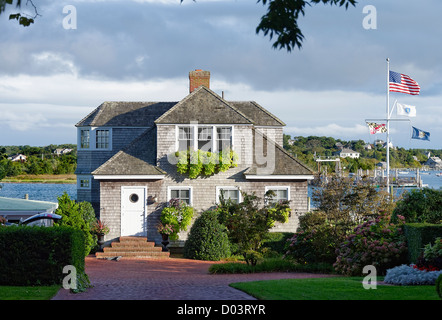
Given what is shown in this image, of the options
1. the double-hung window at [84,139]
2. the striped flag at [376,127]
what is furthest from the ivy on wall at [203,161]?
the striped flag at [376,127]

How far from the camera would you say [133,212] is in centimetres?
2694

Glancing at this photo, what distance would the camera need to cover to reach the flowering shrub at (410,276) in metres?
14.7

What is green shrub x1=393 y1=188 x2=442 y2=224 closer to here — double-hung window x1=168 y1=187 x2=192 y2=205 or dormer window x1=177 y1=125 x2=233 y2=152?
dormer window x1=177 y1=125 x2=233 y2=152

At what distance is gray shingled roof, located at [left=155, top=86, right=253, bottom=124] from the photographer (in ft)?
88.5

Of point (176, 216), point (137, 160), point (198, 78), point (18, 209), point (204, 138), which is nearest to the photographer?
point (176, 216)

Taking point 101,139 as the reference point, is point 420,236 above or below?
below

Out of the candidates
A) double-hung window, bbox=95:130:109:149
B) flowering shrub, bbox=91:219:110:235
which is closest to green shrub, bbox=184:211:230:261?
flowering shrub, bbox=91:219:110:235

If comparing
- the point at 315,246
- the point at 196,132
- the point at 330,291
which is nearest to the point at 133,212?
the point at 196,132

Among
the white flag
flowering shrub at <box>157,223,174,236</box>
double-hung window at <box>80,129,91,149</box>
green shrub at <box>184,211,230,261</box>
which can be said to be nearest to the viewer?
green shrub at <box>184,211,230,261</box>

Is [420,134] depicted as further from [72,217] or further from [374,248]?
[72,217]

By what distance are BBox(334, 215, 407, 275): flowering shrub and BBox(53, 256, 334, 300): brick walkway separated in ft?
4.33

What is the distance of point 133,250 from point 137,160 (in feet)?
14.1

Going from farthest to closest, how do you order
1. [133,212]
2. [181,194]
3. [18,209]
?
[18,209] → [181,194] → [133,212]
